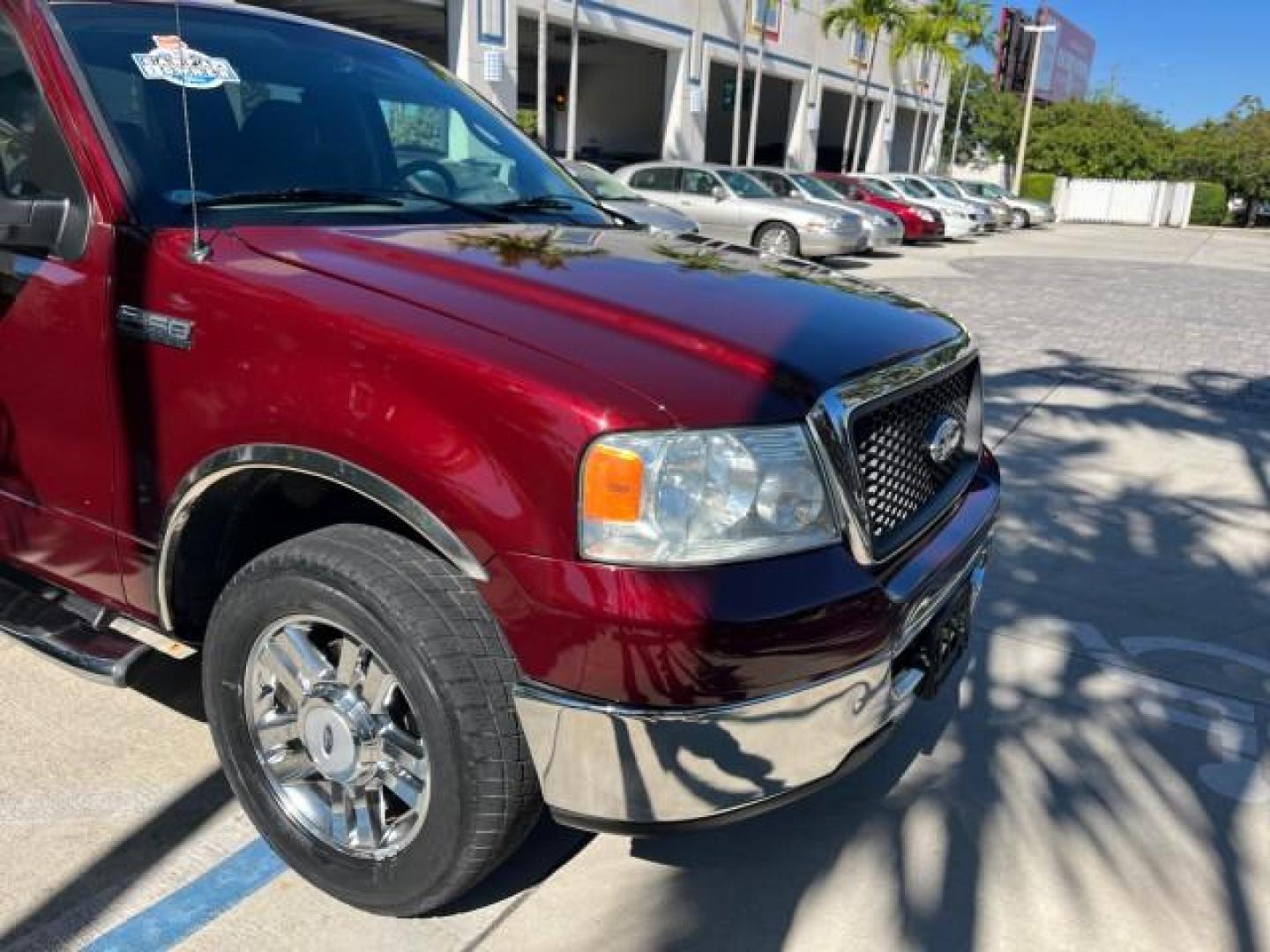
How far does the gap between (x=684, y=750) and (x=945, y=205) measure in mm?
25677

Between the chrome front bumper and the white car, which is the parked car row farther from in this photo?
the chrome front bumper

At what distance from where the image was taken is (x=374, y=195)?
2961 mm

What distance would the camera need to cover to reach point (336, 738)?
2291mm

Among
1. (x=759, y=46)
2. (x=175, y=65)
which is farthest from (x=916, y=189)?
(x=175, y=65)

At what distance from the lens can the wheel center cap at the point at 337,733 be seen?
2.22 m

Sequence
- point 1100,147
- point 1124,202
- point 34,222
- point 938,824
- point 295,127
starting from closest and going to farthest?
point 34,222
point 938,824
point 295,127
point 1124,202
point 1100,147

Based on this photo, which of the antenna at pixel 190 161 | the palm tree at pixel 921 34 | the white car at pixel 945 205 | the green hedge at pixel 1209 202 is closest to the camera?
the antenna at pixel 190 161

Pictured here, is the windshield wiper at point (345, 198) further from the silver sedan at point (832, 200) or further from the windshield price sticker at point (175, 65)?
the silver sedan at point (832, 200)

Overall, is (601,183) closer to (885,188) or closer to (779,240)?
(779,240)

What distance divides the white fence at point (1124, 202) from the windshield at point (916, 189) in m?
24.9

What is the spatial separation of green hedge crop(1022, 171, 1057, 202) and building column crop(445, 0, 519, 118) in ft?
123

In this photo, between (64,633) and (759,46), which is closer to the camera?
(64,633)

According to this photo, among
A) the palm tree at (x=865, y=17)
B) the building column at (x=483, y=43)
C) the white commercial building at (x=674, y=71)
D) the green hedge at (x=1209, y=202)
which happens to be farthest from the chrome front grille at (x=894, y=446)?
the green hedge at (x=1209, y=202)

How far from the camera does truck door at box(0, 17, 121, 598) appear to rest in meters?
2.42
